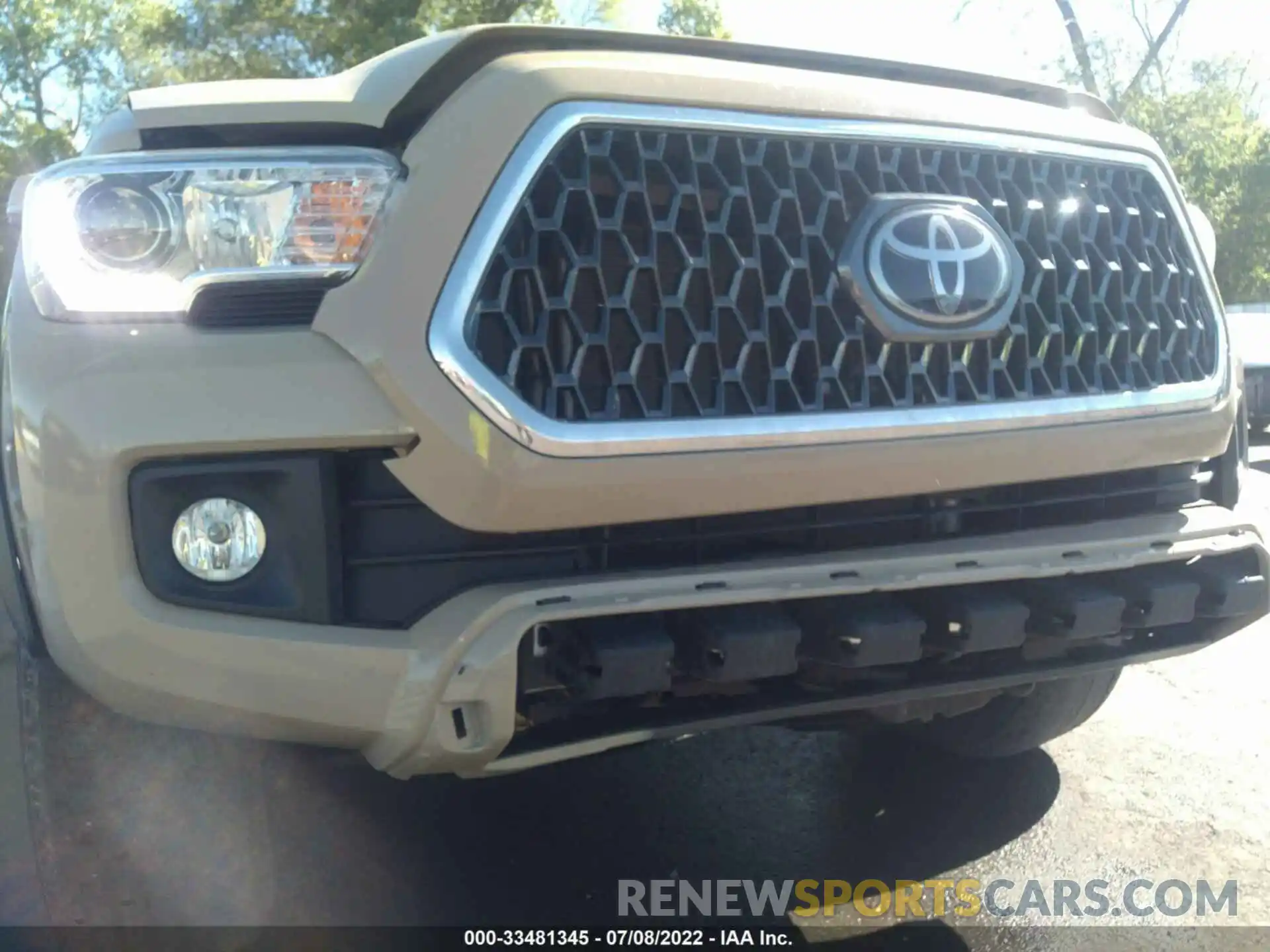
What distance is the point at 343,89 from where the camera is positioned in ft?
6.63

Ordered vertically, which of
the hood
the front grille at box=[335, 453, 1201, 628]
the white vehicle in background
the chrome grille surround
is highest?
the hood

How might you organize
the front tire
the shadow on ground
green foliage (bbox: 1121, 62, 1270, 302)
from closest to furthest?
1. the shadow on ground
2. the front tire
3. green foliage (bbox: 1121, 62, 1270, 302)

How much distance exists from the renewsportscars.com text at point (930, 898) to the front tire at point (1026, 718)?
457mm

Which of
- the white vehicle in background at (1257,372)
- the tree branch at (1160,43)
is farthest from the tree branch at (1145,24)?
the white vehicle in background at (1257,372)

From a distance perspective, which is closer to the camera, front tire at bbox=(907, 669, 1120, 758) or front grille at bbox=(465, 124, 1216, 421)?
front grille at bbox=(465, 124, 1216, 421)

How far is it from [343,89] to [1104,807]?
8.34 feet

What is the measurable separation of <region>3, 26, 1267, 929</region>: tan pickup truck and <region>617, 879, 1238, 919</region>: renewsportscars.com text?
0.62 m

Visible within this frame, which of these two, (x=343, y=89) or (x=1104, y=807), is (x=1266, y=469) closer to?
(x=1104, y=807)

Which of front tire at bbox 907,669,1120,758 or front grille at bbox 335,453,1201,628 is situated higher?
front grille at bbox 335,453,1201,628

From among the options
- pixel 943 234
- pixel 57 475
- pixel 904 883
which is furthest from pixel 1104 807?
pixel 57 475

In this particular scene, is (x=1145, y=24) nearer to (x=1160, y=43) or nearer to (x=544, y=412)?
(x=1160, y=43)

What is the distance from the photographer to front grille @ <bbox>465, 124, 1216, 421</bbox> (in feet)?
6.32

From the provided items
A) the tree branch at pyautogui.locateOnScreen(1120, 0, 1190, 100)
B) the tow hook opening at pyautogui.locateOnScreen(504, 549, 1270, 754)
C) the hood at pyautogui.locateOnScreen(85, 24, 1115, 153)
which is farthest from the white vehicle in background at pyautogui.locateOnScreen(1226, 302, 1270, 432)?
the tree branch at pyautogui.locateOnScreen(1120, 0, 1190, 100)

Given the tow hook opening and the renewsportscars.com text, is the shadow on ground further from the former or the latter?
the tow hook opening
